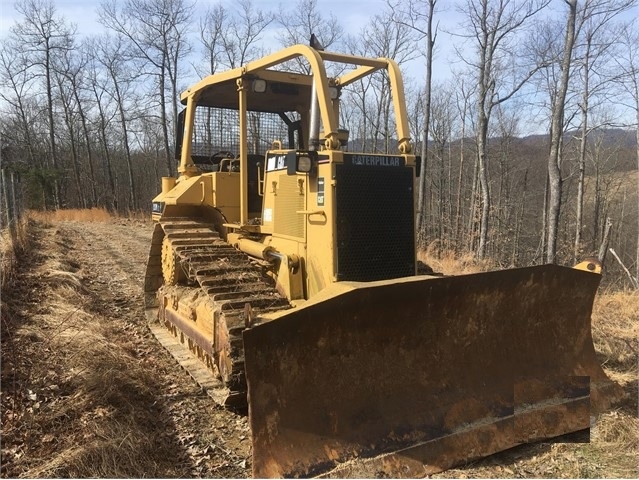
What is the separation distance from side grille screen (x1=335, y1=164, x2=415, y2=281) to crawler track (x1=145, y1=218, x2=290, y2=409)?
762 millimetres

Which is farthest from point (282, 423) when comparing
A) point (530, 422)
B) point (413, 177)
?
point (413, 177)

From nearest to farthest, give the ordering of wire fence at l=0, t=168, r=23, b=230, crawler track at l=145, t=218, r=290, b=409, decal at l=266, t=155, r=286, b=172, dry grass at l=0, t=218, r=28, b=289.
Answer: crawler track at l=145, t=218, r=290, b=409, decal at l=266, t=155, r=286, b=172, dry grass at l=0, t=218, r=28, b=289, wire fence at l=0, t=168, r=23, b=230

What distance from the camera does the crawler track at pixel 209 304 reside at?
411 cm

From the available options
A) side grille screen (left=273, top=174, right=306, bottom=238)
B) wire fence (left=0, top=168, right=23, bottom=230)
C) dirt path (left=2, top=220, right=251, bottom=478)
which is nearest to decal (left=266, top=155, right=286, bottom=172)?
side grille screen (left=273, top=174, right=306, bottom=238)

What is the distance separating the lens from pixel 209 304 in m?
4.84

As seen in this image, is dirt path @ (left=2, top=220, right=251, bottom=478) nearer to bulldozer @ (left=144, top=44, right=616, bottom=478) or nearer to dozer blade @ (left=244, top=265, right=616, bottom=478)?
bulldozer @ (left=144, top=44, right=616, bottom=478)

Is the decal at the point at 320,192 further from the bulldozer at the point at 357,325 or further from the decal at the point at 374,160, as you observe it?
the decal at the point at 374,160

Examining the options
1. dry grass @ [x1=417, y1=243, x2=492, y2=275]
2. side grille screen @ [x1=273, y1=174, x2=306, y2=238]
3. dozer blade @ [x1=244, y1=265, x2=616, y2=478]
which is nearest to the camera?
dozer blade @ [x1=244, y1=265, x2=616, y2=478]

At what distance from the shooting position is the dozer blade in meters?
3.26

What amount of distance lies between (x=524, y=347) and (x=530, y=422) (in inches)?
25.1

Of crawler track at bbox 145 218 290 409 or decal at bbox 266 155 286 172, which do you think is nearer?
crawler track at bbox 145 218 290 409

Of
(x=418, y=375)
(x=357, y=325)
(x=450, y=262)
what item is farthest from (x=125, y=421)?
(x=450, y=262)

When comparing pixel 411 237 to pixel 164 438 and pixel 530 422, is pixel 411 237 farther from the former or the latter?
pixel 164 438

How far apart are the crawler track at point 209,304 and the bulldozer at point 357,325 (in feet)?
0.07
